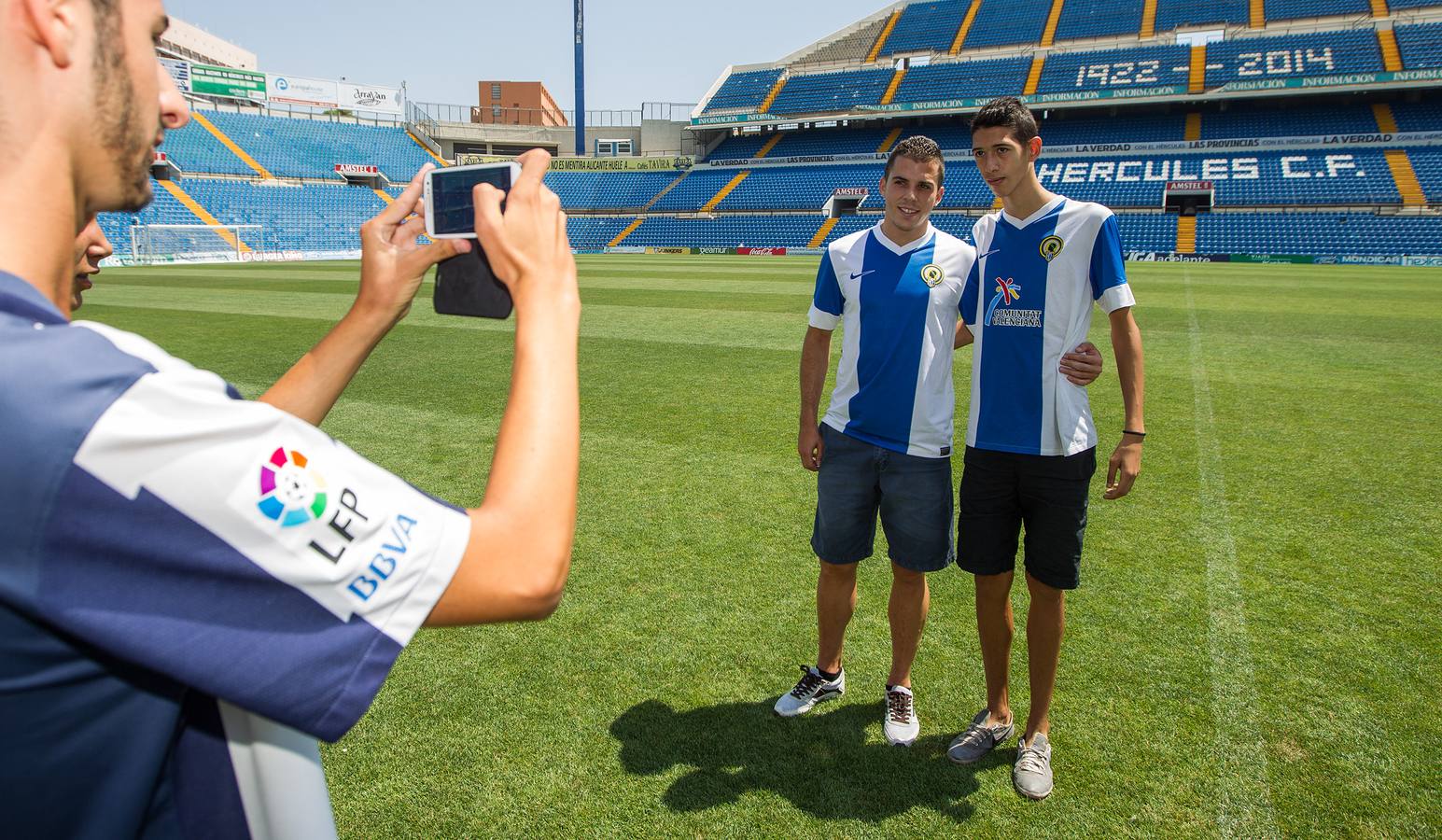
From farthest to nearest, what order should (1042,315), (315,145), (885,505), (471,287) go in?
(315,145) < (885,505) < (1042,315) < (471,287)

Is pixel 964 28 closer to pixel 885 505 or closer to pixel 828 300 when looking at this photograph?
pixel 828 300

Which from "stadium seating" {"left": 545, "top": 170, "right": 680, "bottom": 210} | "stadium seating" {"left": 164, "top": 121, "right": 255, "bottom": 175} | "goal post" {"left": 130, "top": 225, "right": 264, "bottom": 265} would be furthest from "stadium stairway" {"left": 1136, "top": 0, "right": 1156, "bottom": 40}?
"stadium seating" {"left": 164, "top": 121, "right": 255, "bottom": 175}

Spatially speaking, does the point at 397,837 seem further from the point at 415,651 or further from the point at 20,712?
the point at 20,712

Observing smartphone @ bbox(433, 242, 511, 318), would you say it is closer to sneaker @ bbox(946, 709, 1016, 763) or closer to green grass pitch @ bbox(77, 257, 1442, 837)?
green grass pitch @ bbox(77, 257, 1442, 837)

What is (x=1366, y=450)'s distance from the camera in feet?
21.2

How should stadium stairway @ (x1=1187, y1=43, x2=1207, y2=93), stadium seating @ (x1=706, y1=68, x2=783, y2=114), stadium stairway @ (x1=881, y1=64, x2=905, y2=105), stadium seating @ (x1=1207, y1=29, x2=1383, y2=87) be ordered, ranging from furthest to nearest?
stadium seating @ (x1=706, y1=68, x2=783, y2=114), stadium stairway @ (x1=881, y1=64, x2=905, y2=105), stadium stairway @ (x1=1187, y1=43, x2=1207, y2=93), stadium seating @ (x1=1207, y1=29, x2=1383, y2=87)

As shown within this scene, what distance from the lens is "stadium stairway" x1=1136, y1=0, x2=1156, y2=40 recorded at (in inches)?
1633

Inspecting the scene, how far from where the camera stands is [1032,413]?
3029 mm

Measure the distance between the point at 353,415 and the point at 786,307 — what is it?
32.1 ft

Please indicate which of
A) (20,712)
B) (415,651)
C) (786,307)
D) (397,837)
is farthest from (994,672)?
(786,307)

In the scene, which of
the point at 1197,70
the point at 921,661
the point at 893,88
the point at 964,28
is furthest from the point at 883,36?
the point at 921,661

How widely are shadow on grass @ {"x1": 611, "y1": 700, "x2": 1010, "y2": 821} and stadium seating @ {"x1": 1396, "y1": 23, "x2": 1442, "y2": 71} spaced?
43.8m

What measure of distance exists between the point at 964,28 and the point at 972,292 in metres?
52.5

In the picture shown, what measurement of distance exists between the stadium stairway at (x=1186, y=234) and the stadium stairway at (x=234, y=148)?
44.7 metres
